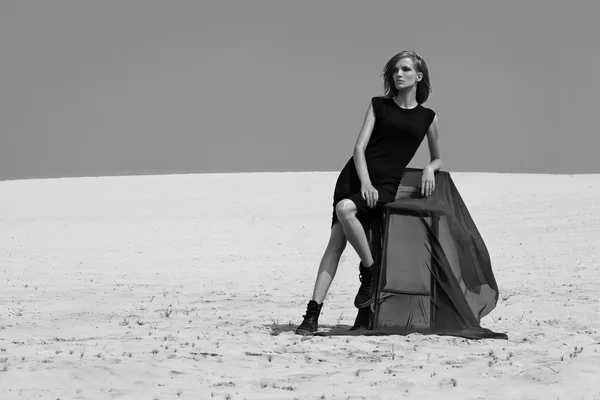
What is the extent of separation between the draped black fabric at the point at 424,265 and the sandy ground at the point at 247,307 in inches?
14.8

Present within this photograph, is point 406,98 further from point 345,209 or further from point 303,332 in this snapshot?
point 303,332

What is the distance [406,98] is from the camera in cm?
748

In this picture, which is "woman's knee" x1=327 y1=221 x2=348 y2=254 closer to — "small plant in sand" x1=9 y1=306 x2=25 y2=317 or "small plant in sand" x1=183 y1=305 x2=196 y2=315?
"small plant in sand" x1=183 y1=305 x2=196 y2=315

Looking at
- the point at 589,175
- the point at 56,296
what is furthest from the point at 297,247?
the point at 589,175

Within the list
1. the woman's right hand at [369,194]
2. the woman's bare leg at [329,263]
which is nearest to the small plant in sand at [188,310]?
the woman's bare leg at [329,263]

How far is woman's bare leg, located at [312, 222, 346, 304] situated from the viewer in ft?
24.3

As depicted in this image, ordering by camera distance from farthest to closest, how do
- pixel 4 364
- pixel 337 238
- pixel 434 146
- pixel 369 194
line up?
pixel 434 146 < pixel 337 238 < pixel 369 194 < pixel 4 364

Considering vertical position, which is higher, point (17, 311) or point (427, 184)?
point (427, 184)

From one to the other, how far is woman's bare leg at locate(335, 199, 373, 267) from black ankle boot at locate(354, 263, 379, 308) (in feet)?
0.57

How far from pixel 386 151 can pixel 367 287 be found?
1127 millimetres

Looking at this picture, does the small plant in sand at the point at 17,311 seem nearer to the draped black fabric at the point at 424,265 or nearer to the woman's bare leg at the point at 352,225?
the draped black fabric at the point at 424,265

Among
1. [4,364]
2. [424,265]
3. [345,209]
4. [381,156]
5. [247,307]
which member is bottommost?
[4,364]

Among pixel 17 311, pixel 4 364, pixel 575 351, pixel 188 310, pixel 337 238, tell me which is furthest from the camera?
pixel 17 311

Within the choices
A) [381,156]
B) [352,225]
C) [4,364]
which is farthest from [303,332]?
[4,364]
